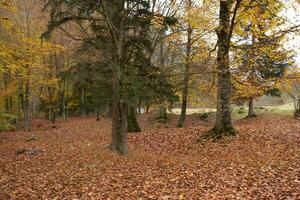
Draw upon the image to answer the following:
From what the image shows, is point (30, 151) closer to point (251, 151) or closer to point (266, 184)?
point (251, 151)

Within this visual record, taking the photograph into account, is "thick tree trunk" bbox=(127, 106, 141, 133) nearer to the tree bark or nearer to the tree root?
the tree bark

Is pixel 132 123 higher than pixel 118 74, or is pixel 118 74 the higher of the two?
pixel 118 74

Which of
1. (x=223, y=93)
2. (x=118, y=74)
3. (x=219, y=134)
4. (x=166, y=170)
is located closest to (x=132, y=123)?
(x=219, y=134)

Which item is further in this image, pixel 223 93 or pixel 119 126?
pixel 223 93

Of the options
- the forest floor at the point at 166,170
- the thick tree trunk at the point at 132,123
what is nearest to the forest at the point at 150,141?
the forest floor at the point at 166,170

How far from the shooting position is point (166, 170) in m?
9.55

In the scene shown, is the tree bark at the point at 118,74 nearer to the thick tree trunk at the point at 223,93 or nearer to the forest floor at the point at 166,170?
the forest floor at the point at 166,170

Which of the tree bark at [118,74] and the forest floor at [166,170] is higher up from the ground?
the tree bark at [118,74]

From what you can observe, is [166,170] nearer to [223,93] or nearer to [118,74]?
[118,74]

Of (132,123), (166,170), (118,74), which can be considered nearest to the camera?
(166,170)

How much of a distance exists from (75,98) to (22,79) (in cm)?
1942

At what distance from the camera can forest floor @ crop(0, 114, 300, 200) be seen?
24.0ft

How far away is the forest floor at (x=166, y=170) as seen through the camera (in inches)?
288

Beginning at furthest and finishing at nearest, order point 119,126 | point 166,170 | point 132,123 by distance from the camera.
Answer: point 132,123, point 119,126, point 166,170
